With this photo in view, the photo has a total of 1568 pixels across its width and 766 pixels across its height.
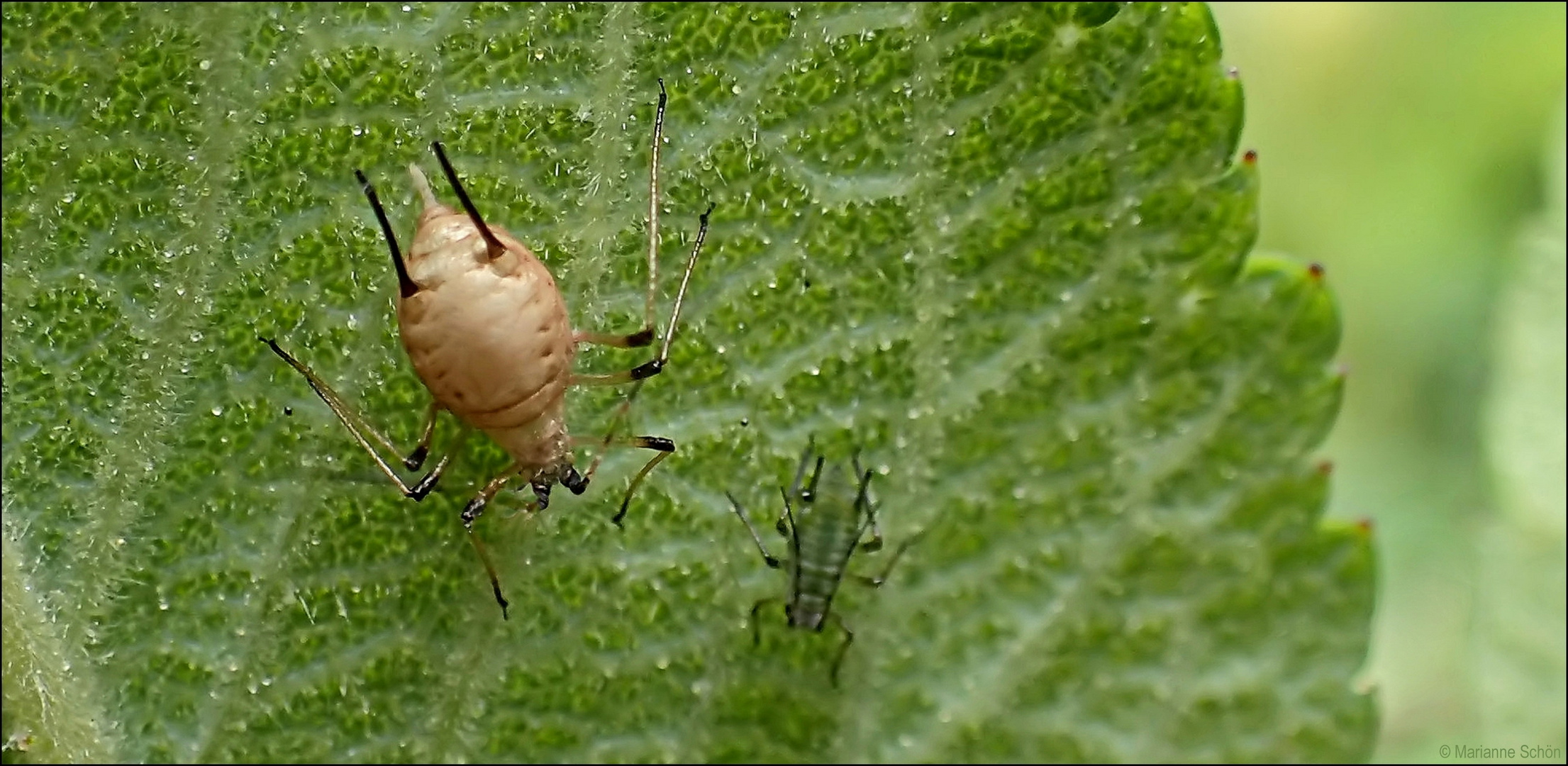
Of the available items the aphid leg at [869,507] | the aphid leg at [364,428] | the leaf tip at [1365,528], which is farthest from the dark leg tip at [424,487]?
the leaf tip at [1365,528]

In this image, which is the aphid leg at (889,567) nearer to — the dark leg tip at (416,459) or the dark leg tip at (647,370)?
the dark leg tip at (647,370)

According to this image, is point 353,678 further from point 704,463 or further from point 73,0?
point 73,0

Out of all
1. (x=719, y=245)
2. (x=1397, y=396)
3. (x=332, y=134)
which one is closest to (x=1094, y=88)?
(x=719, y=245)

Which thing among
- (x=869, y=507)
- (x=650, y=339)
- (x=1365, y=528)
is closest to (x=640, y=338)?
(x=650, y=339)

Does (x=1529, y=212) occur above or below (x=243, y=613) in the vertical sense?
above

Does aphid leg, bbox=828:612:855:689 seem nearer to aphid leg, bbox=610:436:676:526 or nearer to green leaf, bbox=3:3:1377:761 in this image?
green leaf, bbox=3:3:1377:761

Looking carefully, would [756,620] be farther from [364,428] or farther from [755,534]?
[364,428]

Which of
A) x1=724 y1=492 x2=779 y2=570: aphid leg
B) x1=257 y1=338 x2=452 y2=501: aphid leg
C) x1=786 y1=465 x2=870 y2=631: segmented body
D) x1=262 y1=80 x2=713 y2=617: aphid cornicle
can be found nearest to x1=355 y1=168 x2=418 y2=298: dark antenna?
x1=262 y1=80 x2=713 y2=617: aphid cornicle

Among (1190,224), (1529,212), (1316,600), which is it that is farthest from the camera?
(1529,212)
